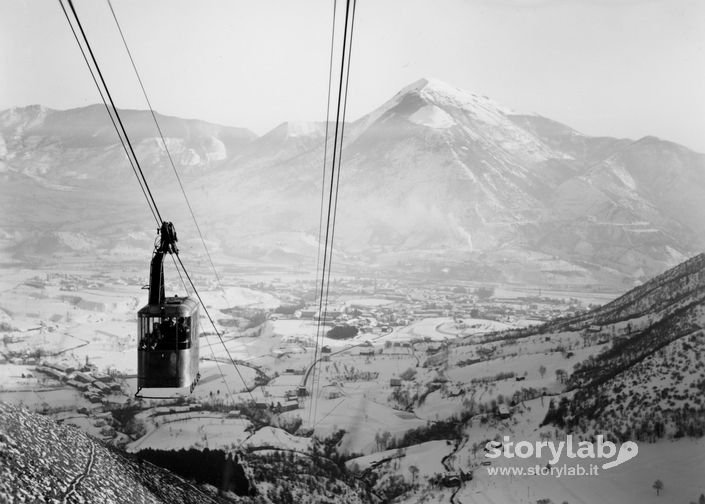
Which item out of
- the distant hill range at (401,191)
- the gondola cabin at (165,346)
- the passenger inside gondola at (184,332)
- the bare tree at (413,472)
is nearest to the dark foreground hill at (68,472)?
the gondola cabin at (165,346)

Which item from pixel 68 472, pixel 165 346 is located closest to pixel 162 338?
pixel 165 346

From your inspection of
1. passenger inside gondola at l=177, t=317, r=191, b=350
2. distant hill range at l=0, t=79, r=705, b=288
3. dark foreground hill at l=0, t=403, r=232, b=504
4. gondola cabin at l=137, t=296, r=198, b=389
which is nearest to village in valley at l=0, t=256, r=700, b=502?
dark foreground hill at l=0, t=403, r=232, b=504

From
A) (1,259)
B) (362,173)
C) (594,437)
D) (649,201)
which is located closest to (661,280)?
(594,437)

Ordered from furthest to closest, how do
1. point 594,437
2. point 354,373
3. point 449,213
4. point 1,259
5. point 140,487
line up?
point 449,213, point 1,259, point 354,373, point 594,437, point 140,487

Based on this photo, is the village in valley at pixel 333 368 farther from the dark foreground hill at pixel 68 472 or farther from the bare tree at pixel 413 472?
the dark foreground hill at pixel 68 472

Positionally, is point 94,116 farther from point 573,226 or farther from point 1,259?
point 573,226
